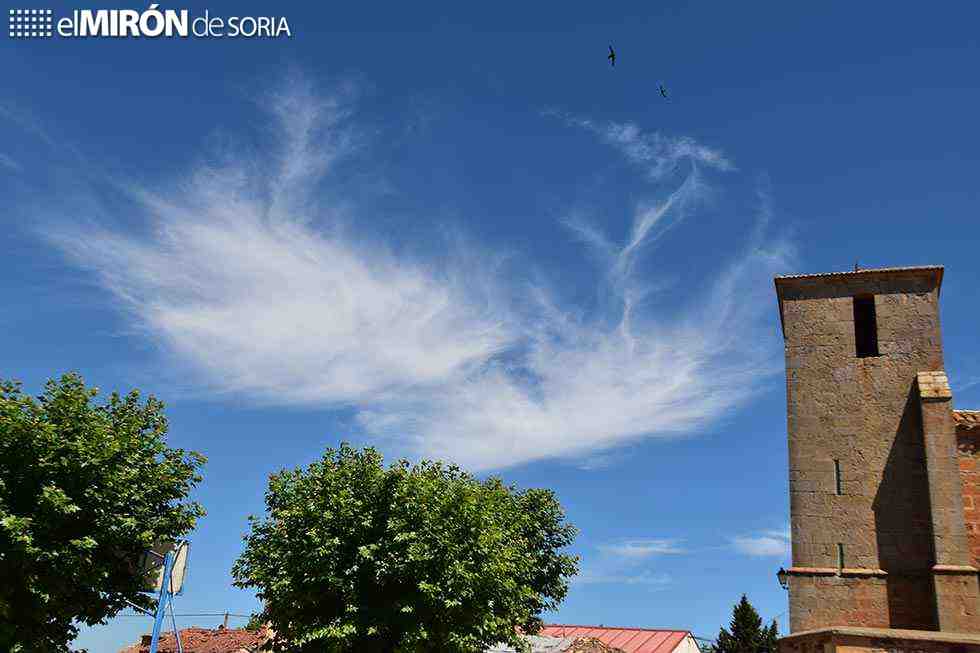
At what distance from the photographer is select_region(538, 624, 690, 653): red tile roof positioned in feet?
174

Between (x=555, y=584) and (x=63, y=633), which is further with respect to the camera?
(x=555, y=584)

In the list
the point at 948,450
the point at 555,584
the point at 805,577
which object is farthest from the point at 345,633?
the point at 555,584

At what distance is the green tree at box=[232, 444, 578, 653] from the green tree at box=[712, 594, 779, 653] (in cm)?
2876

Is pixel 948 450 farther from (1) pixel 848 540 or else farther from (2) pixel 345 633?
(2) pixel 345 633

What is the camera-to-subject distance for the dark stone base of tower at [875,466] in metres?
20.3

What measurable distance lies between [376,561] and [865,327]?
50.9 ft

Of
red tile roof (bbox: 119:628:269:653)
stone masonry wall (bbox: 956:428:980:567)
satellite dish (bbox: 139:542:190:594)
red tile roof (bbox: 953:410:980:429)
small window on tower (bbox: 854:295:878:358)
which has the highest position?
small window on tower (bbox: 854:295:878:358)

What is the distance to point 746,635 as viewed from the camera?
48062 mm

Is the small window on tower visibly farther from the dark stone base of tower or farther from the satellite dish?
the satellite dish

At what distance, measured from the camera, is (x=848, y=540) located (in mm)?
21516

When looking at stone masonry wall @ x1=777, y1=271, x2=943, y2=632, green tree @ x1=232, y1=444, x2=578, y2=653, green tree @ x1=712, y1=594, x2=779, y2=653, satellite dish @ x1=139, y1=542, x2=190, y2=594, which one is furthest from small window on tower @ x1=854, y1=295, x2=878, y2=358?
green tree @ x1=712, y1=594, x2=779, y2=653

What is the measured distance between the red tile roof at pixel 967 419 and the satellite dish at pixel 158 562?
19.2 m

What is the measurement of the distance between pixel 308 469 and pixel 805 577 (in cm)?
1419

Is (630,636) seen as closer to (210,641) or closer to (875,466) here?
(210,641)
